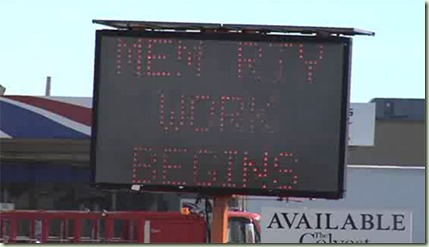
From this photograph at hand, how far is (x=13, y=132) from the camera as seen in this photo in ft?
85.4

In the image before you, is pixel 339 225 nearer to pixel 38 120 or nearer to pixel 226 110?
pixel 226 110

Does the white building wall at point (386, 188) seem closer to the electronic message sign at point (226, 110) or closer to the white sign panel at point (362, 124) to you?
the white sign panel at point (362, 124)

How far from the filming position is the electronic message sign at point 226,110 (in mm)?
9500

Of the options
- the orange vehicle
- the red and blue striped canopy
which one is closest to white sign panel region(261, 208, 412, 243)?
the orange vehicle

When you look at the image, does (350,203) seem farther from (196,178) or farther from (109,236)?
(196,178)

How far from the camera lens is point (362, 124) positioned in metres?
26.5

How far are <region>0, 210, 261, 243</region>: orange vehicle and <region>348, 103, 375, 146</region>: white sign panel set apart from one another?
11779 mm

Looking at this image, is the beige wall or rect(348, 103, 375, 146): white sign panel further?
the beige wall

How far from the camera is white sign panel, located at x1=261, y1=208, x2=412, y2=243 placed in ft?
56.1

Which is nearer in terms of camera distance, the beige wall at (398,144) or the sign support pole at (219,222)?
the sign support pole at (219,222)

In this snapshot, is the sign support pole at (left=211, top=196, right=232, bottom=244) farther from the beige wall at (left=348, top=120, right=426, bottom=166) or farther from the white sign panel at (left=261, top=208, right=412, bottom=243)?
the beige wall at (left=348, top=120, right=426, bottom=166)

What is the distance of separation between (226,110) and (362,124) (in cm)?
1734

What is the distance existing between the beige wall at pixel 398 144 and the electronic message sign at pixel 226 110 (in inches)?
1143

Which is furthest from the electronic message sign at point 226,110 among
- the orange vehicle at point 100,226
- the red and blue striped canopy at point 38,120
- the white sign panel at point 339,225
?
the red and blue striped canopy at point 38,120
